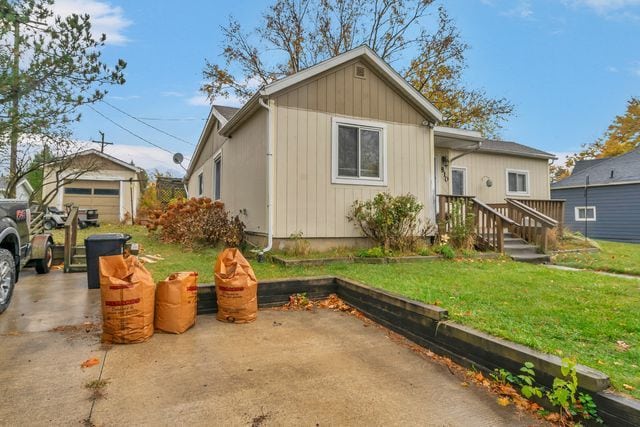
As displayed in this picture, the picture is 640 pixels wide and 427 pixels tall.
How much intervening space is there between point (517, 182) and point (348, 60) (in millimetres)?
9454

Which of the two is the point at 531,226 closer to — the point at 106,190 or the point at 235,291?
the point at 235,291

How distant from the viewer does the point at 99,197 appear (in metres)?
17.5

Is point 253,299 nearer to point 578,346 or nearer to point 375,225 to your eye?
point 578,346

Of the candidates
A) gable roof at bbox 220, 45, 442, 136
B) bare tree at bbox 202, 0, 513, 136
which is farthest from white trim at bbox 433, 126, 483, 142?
bare tree at bbox 202, 0, 513, 136

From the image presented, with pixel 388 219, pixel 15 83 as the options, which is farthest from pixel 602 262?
pixel 15 83

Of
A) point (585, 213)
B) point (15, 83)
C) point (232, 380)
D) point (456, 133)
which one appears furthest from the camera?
point (585, 213)

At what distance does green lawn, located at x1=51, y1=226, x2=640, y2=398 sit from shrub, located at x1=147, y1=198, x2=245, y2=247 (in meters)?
1.09

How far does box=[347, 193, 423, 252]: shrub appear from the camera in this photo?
6.89 m

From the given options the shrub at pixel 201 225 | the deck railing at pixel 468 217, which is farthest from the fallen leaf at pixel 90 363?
the deck railing at pixel 468 217

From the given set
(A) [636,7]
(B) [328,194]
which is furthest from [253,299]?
(A) [636,7]

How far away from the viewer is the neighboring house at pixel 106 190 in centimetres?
1685

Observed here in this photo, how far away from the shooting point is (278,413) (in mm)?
2039

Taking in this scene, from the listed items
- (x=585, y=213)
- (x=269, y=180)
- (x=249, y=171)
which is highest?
(x=249, y=171)

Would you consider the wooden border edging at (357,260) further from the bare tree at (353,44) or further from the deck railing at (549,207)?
the bare tree at (353,44)
